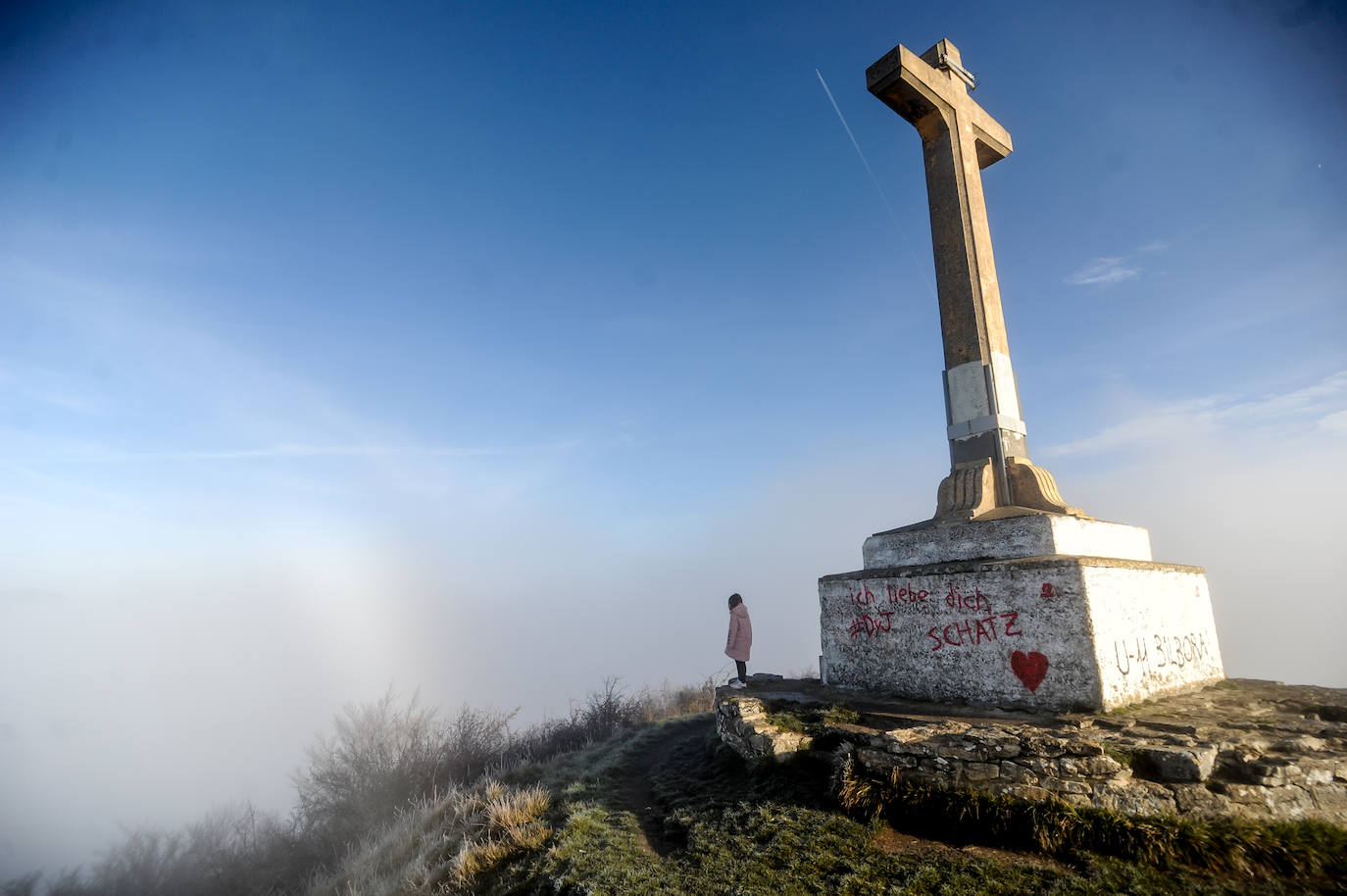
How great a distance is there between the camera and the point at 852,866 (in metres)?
4.70

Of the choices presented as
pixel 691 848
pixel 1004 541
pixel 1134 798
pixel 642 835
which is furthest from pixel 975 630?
pixel 642 835

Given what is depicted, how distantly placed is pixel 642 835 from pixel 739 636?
188 inches

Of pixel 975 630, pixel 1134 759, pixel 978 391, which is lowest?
pixel 1134 759

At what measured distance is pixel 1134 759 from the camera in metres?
4.88

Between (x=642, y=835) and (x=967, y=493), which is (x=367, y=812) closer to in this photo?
(x=642, y=835)

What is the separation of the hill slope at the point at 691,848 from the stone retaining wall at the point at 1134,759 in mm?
510

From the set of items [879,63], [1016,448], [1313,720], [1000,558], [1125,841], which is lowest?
[1125,841]

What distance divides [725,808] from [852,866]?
1726mm

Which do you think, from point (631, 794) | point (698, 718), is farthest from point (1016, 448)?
point (698, 718)

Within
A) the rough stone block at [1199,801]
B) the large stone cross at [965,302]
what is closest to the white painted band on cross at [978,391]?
the large stone cross at [965,302]

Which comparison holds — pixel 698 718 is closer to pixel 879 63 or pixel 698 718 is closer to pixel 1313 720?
pixel 1313 720

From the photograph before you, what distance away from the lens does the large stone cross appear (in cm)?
830

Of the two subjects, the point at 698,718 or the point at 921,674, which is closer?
the point at 921,674

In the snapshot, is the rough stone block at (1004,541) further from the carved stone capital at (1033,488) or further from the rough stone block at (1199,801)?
the rough stone block at (1199,801)
